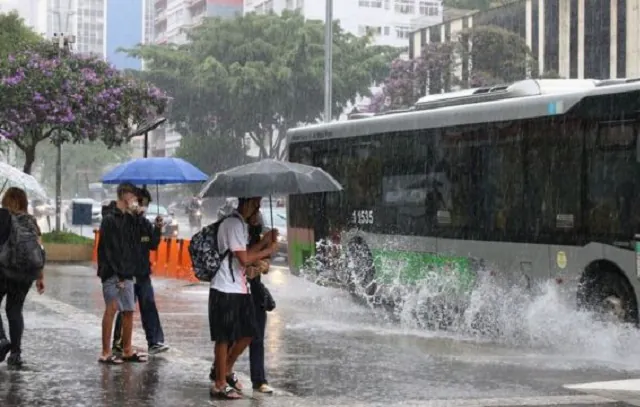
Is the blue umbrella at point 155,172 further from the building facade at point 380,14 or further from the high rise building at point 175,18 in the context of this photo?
the high rise building at point 175,18

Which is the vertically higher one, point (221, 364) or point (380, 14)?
point (380, 14)

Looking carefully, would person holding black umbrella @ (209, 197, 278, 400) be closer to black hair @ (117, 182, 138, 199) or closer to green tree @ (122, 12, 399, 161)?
black hair @ (117, 182, 138, 199)

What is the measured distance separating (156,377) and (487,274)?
5.72 m

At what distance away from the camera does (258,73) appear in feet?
201

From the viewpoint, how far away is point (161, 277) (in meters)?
24.6

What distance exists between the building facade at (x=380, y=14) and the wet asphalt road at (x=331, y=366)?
69.9m

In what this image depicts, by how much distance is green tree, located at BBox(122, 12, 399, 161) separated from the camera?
6169 cm

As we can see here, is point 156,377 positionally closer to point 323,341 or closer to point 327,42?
point 323,341

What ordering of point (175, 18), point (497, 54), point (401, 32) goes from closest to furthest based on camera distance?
point (497, 54)
point (401, 32)
point (175, 18)

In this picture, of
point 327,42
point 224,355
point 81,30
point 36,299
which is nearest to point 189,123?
point 327,42

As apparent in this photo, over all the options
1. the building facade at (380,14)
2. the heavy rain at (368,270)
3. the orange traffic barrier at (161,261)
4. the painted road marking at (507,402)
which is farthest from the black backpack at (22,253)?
the building facade at (380,14)

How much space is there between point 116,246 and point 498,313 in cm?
560

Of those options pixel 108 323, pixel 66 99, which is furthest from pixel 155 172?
pixel 66 99

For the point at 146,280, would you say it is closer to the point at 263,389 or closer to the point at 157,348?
the point at 157,348
